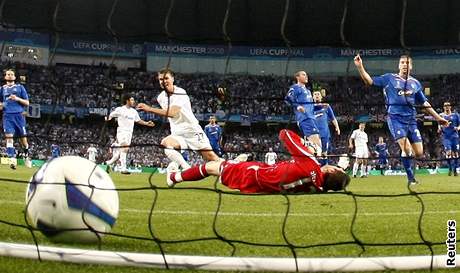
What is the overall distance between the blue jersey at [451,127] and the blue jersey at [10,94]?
7812mm

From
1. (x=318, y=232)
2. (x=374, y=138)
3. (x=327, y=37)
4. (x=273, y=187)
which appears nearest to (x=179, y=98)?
(x=327, y=37)

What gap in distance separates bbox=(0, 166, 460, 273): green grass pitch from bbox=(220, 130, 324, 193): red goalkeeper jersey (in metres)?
0.23

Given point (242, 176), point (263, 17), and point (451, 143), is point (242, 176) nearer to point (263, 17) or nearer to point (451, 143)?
point (263, 17)

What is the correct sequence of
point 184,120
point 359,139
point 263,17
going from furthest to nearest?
point 359,139 < point 184,120 < point 263,17

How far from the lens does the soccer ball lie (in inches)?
117

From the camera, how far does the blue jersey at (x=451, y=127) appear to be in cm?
1194

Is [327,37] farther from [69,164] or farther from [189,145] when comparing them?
[69,164]

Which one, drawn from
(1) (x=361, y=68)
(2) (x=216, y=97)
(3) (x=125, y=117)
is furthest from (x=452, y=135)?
(1) (x=361, y=68)

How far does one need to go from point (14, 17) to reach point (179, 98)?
2.26m

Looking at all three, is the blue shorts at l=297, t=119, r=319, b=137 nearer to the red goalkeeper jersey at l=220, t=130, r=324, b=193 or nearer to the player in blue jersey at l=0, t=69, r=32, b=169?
the player in blue jersey at l=0, t=69, r=32, b=169

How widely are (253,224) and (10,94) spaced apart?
6668mm

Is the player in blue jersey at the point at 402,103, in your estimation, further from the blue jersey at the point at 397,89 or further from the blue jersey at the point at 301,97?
the blue jersey at the point at 301,97

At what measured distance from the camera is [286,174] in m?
4.48
